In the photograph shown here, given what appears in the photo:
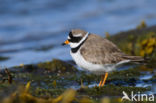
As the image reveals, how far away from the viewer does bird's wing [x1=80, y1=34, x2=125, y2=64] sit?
325 inches

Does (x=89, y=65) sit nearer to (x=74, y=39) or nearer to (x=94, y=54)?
(x=94, y=54)

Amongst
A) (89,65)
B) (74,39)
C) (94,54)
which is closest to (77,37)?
(74,39)

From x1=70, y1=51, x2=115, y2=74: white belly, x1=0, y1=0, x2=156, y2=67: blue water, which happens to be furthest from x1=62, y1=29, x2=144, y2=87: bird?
x1=0, y1=0, x2=156, y2=67: blue water

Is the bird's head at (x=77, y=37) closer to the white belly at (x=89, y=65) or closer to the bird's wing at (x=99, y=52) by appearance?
the bird's wing at (x=99, y=52)

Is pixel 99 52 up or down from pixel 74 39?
down

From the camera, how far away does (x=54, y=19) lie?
2297 centimetres

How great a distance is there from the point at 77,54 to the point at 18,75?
2525mm

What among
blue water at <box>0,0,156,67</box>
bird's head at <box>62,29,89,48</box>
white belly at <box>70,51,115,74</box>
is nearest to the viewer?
white belly at <box>70,51,115,74</box>

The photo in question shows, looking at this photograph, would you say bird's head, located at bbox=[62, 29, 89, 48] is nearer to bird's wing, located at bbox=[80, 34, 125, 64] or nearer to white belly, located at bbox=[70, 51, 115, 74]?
bird's wing, located at bbox=[80, 34, 125, 64]

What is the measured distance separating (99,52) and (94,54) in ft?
0.48

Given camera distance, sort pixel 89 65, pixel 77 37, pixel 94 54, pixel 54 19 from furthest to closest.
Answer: pixel 54 19, pixel 77 37, pixel 94 54, pixel 89 65

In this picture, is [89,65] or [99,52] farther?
[99,52]

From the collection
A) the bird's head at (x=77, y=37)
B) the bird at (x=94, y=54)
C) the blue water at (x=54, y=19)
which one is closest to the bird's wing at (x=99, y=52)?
the bird at (x=94, y=54)

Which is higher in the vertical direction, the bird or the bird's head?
the bird's head
